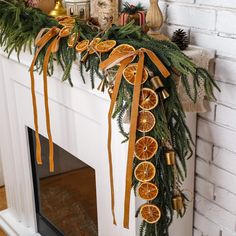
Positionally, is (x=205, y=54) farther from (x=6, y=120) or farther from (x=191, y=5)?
(x=6, y=120)

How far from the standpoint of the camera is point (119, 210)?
134 centimetres

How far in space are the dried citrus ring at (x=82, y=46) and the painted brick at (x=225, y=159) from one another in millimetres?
504

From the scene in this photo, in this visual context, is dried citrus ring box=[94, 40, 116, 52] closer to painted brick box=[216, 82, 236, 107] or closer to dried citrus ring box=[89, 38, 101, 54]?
dried citrus ring box=[89, 38, 101, 54]

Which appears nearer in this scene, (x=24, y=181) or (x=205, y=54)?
(x=205, y=54)

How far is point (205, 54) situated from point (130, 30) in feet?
0.73

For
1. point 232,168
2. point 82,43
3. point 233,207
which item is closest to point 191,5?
point 82,43

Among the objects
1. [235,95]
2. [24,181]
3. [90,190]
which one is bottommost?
[24,181]

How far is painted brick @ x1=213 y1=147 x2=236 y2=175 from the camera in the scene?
1.31 metres

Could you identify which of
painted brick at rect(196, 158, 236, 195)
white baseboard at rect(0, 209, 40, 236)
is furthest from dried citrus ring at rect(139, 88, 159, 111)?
white baseboard at rect(0, 209, 40, 236)

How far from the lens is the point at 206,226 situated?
1464 mm

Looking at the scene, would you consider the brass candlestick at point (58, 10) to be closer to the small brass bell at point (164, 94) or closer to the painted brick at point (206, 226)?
the small brass bell at point (164, 94)

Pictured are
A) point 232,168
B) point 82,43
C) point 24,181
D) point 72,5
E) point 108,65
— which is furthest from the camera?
point 24,181

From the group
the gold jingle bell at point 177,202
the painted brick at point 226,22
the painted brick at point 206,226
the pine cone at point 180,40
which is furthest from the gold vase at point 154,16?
the painted brick at point 206,226

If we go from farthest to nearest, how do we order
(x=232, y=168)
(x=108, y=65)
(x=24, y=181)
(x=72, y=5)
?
(x=24, y=181) → (x=72, y=5) → (x=232, y=168) → (x=108, y=65)
